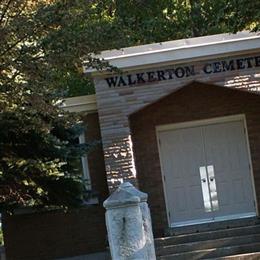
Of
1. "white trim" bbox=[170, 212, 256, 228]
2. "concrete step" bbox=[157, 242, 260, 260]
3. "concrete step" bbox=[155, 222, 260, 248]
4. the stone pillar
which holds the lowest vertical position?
"concrete step" bbox=[157, 242, 260, 260]

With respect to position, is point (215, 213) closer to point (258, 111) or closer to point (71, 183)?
point (258, 111)

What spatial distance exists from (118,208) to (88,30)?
3.66m

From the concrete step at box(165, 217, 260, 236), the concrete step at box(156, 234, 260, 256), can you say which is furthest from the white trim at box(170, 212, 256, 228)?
the concrete step at box(156, 234, 260, 256)

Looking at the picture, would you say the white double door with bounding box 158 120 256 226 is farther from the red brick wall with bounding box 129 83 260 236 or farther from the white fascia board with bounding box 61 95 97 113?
the white fascia board with bounding box 61 95 97 113

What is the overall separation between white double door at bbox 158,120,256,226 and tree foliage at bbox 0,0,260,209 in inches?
118

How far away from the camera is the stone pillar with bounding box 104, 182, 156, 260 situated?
6.75m

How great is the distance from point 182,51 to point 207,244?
3.85m

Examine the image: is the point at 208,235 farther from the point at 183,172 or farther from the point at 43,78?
the point at 43,78

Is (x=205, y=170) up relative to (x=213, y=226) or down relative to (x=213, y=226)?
up

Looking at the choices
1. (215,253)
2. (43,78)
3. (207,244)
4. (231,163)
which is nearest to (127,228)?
(43,78)

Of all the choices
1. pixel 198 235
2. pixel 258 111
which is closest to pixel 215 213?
pixel 198 235

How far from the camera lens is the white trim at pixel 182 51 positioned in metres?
13.5

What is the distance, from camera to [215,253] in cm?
1295

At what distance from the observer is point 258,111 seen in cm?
1502
